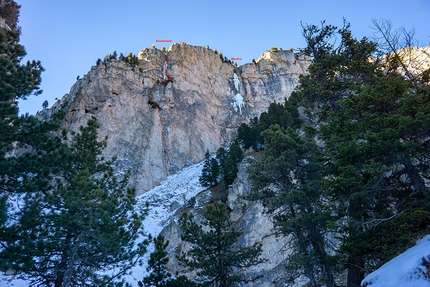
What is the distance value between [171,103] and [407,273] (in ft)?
181

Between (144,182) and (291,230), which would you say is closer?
(291,230)

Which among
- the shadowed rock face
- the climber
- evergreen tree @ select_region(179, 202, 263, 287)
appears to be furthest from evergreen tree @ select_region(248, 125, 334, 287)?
the climber

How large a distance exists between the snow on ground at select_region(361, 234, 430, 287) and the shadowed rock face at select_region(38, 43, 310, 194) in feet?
125

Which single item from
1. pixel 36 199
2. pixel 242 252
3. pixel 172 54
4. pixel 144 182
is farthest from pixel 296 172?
pixel 172 54

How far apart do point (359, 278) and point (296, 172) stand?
4.62 metres

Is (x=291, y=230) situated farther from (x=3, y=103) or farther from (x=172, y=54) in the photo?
(x=172, y=54)

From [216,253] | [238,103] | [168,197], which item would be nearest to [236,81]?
[238,103]

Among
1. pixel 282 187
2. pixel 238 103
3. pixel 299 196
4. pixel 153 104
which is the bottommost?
pixel 299 196

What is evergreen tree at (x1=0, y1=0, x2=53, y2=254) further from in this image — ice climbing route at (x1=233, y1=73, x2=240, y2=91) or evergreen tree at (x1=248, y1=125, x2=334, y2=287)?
ice climbing route at (x1=233, y1=73, x2=240, y2=91)

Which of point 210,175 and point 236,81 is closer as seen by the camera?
point 210,175

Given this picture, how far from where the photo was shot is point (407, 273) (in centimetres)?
504

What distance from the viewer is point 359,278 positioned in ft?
30.4

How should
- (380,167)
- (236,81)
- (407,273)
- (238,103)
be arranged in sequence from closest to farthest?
(407,273)
(380,167)
(238,103)
(236,81)

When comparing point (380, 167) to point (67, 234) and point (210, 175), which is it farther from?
point (210, 175)
